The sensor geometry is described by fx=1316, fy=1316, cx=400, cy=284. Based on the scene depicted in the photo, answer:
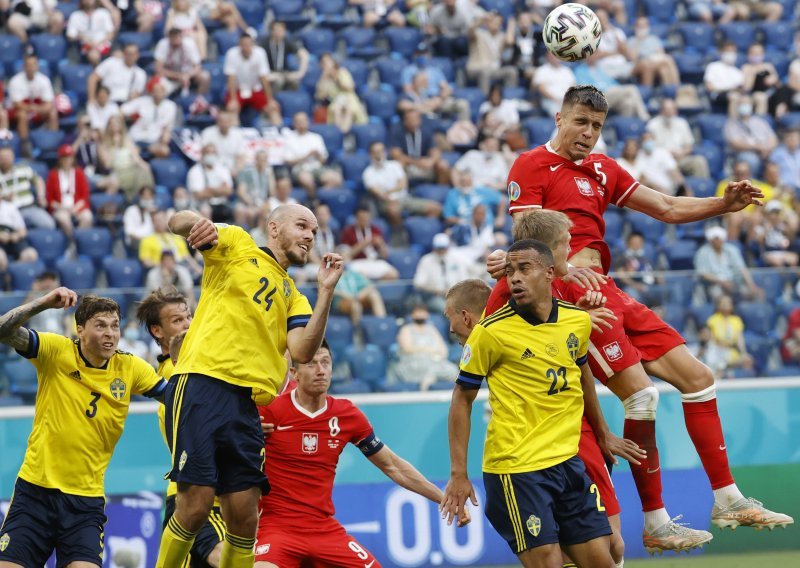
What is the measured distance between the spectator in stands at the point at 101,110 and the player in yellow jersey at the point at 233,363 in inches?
385

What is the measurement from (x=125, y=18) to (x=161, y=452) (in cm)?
838

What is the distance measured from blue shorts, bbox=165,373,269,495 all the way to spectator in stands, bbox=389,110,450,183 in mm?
10551

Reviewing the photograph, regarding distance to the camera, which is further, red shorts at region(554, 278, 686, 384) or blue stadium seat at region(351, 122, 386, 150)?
blue stadium seat at region(351, 122, 386, 150)

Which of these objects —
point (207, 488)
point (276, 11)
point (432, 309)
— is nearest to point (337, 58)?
point (276, 11)

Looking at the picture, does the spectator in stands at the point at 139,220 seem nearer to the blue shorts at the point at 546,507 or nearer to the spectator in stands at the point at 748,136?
the spectator in stands at the point at 748,136

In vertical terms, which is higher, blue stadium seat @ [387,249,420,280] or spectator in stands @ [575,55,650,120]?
spectator in stands @ [575,55,650,120]

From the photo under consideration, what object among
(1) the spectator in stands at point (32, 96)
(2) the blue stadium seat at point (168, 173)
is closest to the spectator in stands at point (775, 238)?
(2) the blue stadium seat at point (168, 173)

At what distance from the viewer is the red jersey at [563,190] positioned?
766 centimetres

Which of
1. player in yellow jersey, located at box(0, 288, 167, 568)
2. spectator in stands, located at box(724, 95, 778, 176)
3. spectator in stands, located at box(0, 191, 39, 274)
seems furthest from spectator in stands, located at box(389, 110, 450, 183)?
player in yellow jersey, located at box(0, 288, 167, 568)

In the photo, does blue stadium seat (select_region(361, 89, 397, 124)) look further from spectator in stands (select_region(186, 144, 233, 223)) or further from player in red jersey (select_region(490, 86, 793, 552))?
player in red jersey (select_region(490, 86, 793, 552))

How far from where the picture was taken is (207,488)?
7.10 meters

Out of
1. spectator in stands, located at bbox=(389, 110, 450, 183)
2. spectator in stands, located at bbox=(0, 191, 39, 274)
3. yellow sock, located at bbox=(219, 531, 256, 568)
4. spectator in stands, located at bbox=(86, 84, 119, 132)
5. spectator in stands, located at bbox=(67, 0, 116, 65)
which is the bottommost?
yellow sock, located at bbox=(219, 531, 256, 568)

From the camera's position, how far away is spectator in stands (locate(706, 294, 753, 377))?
1285cm

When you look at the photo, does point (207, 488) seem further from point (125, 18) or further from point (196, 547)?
point (125, 18)
